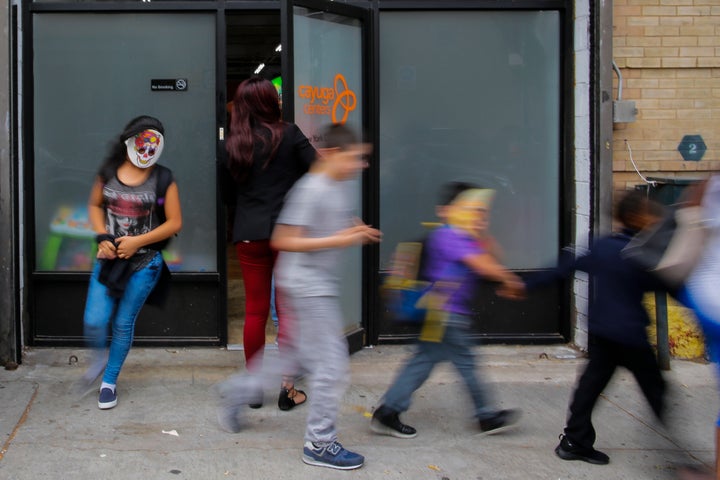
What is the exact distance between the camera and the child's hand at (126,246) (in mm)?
4359

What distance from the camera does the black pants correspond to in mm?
3688

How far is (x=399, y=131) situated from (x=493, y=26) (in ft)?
3.35

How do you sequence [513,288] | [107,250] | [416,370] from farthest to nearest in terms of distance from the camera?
[107,250] → [416,370] → [513,288]

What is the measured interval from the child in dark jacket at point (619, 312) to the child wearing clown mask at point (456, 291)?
291mm

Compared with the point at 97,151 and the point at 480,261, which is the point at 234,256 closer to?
the point at 97,151

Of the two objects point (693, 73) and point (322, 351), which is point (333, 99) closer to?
point (322, 351)

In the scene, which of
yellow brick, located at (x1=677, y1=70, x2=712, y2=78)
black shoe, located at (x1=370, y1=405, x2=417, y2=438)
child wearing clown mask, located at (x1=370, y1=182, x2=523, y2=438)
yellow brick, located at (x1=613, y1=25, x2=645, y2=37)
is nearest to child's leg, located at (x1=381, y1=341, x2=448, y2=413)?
child wearing clown mask, located at (x1=370, y1=182, x2=523, y2=438)

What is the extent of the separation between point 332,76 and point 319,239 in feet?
7.25

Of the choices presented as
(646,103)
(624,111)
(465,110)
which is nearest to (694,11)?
(646,103)

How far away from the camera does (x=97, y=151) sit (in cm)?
571

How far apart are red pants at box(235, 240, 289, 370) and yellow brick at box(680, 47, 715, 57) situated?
11.2 ft

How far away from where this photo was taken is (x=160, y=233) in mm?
4441

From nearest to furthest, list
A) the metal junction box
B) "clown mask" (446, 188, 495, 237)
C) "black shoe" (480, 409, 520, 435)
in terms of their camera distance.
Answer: "clown mask" (446, 188, 495, 237) < "black shoe" (480, 409, 520, 435) < the metal junction box

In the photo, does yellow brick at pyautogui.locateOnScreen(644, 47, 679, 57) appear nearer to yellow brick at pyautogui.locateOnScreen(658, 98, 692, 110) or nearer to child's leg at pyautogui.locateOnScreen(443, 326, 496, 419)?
yellow brick at pyautogui.locateOnScreen(658, 98, 692, 110)
